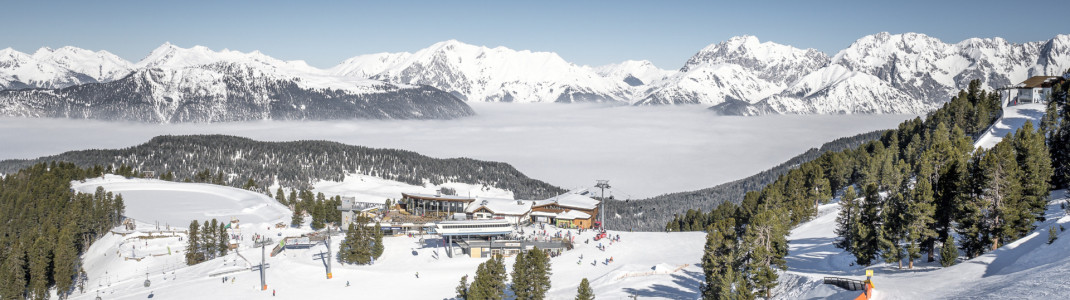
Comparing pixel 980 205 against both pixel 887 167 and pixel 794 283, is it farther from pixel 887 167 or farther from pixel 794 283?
pixel 887 167

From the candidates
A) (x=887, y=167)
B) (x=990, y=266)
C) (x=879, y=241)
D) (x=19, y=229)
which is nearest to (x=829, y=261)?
(x=879, y=241)

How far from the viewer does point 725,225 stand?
6081cm

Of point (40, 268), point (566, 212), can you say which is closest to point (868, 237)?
point (566, 212)

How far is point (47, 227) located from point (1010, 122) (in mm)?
171667

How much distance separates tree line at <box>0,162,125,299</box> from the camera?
93.4 meters

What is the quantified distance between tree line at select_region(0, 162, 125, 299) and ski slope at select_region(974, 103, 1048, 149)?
132 m

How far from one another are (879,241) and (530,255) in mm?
30223

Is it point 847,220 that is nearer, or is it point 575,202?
point 847,220

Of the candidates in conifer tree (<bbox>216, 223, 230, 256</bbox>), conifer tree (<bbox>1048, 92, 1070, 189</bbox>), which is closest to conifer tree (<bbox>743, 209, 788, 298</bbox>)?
conifer tree (<bbox>1048, 92, 1070, 189</bbox>)

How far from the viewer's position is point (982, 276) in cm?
4366

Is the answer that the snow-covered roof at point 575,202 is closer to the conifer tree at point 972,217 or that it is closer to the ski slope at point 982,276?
the ski slope at point 982,276

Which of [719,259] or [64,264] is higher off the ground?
[719,259]

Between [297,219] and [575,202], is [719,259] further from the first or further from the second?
[297,219]

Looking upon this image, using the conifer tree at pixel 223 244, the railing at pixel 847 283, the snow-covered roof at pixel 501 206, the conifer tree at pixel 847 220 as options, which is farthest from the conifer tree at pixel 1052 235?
the conifer tree at pixel 223 244
